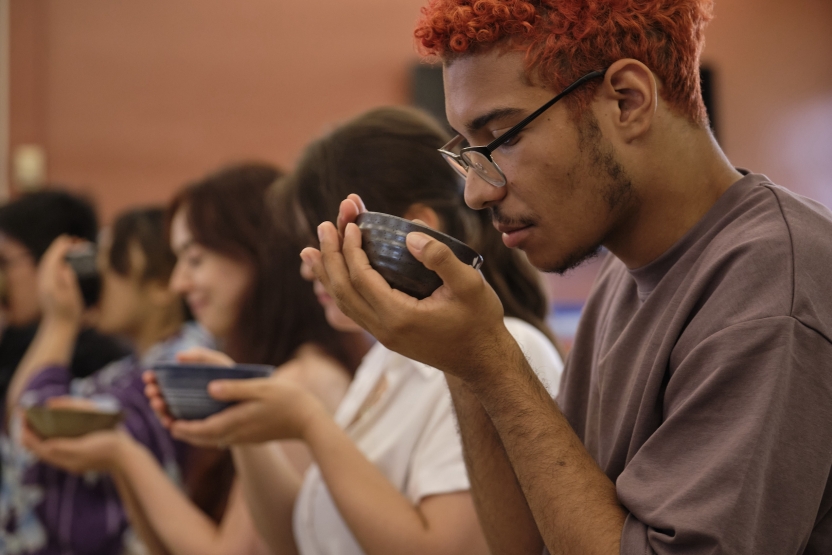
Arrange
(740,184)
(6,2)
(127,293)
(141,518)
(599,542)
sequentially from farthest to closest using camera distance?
(6,2) → (127,293) → (141,518) → (740,184) → (599,542)

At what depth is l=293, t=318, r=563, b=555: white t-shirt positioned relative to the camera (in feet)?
4.36

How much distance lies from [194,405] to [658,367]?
93 centimetres

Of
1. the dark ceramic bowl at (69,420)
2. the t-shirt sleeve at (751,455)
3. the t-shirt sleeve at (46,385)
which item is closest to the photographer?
the t-shirt sleeve at (751,455)

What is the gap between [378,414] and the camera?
153 centimetres

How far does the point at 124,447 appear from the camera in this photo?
196 centimetres

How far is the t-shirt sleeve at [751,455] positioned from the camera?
0.75 metres

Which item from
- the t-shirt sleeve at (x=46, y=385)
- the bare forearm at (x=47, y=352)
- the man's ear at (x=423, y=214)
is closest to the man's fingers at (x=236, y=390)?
the man's ear at (x=423, y=214)

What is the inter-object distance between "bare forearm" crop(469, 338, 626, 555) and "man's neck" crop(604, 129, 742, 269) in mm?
236

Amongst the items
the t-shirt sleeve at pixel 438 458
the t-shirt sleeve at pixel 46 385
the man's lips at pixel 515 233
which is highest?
the man's lips at pixel 515 233

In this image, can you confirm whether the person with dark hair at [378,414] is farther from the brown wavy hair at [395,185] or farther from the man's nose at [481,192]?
the man's nose at [481,192]

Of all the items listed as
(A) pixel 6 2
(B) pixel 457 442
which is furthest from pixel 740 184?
(A) pixel 6 2

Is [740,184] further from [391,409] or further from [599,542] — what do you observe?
[391,409]

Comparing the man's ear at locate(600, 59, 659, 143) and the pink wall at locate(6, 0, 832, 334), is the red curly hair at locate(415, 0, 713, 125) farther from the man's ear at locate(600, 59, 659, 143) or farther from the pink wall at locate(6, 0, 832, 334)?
the pink wall at locate(6, 0, 832, 334)

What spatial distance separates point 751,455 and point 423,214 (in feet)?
2.84
